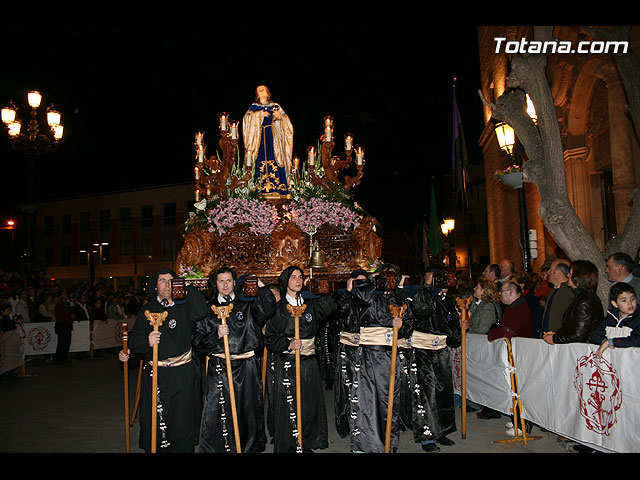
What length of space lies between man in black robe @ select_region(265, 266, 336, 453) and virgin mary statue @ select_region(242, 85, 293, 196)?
135 inches

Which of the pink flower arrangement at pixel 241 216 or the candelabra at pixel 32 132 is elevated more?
the candelabra at pixel 32 132

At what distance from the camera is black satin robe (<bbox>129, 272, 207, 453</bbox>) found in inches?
215

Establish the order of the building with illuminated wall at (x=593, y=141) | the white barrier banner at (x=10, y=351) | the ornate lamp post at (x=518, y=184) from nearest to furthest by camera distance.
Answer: the ornate lamp post at (x=518, y=184)
the building with illuminated wall at (x=593, y=141)
the white barrier banner at (x=10, y=351)

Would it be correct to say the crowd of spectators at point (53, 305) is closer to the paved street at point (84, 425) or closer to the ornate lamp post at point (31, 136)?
the ornate lamp post at point (31, 136)

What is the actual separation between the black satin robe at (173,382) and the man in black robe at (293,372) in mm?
901

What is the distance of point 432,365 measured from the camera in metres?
6.72

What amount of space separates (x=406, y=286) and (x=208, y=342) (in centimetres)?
259

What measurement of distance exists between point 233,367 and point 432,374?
2.55 m

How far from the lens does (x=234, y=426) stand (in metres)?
5.41

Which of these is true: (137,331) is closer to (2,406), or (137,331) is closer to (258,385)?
(258,385)

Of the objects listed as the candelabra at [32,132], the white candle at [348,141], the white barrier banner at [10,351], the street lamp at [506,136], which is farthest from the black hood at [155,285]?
the candelabra at [32,132]

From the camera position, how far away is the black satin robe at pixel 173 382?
5457 millimetres

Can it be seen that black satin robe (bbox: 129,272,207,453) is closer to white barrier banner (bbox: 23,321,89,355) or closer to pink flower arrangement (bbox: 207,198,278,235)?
pink flower arrangement (bbox: 207,198,278,235)
